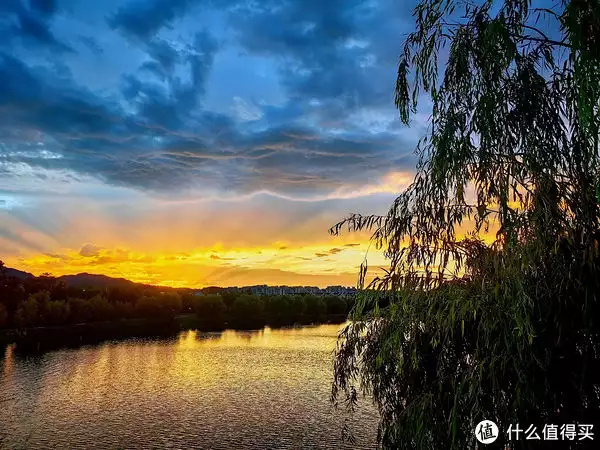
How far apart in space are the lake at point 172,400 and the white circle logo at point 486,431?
1424 cm

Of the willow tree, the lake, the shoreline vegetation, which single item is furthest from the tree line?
the willow tree

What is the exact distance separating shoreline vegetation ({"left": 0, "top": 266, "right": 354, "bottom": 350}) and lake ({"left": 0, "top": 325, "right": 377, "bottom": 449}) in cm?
1184

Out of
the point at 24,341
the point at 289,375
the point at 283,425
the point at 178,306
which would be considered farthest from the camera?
the point at 178,306

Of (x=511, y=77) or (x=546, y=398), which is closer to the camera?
(x=546, y=398)

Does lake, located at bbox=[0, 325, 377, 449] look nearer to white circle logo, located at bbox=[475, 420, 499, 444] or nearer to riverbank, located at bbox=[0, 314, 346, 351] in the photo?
riverbank, located at bbox=[0, 314, 346, 351]

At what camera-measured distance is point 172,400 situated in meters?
27.0

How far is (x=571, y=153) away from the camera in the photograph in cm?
553

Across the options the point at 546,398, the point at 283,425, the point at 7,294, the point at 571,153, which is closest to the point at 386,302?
the point at 546,398

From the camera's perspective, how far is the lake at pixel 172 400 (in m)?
20.2

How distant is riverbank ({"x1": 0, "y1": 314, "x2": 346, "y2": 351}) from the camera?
50.6 metres

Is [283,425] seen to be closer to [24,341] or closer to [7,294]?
[24,341]

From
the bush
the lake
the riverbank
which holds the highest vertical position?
the bush

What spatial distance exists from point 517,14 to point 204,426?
20.6m

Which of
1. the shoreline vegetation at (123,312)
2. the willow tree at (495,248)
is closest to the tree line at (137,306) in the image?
the shoreline vegetation at (123,312)
